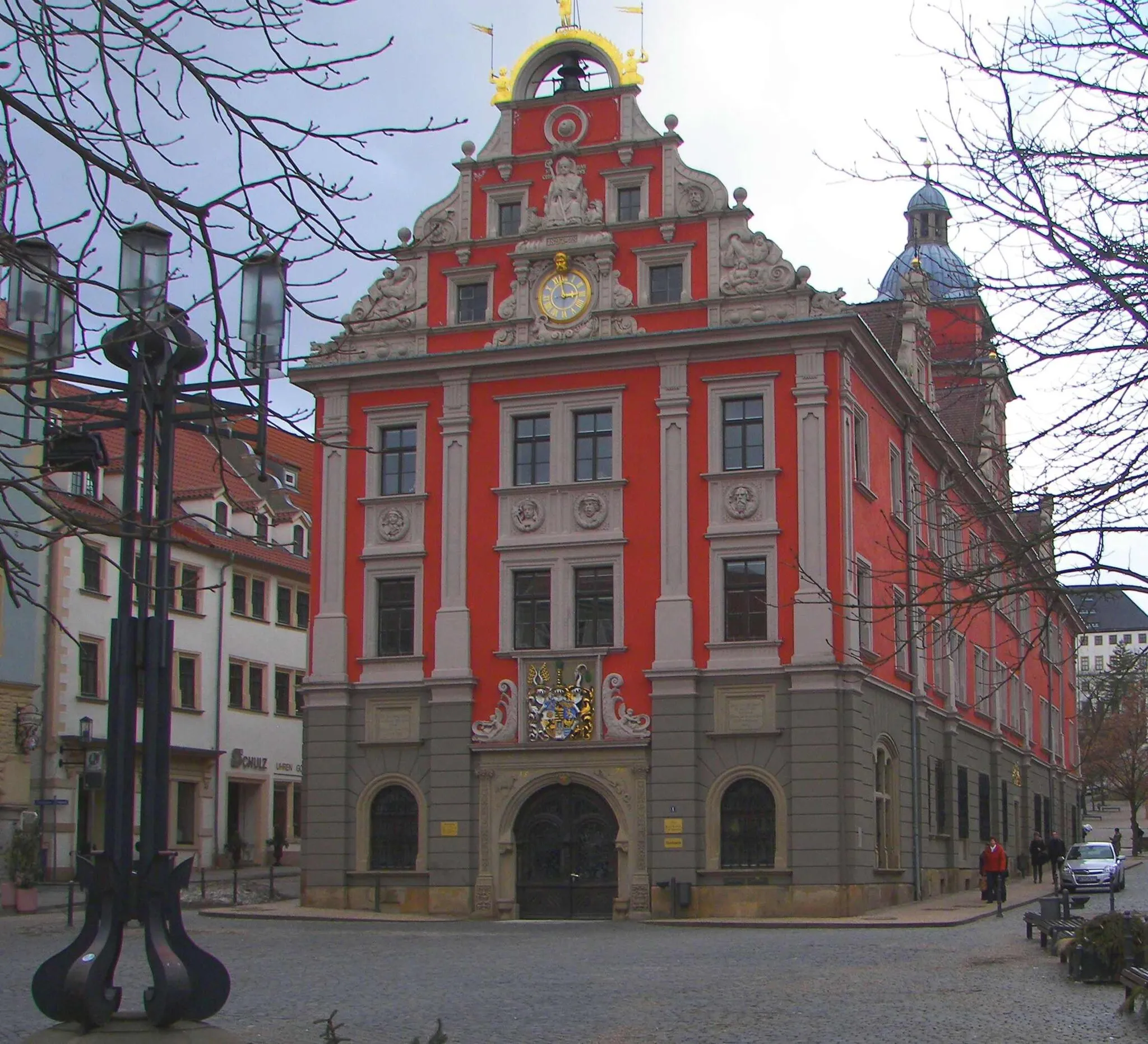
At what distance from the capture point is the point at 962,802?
48.0 metres

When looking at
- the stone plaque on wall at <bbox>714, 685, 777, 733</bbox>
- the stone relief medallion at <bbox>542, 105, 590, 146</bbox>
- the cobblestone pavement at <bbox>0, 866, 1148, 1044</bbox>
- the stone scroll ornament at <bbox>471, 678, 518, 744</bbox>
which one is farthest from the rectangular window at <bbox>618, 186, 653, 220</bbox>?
the cobblestone pavement at <bbox>0, 866, 1148, 1044</bbox>

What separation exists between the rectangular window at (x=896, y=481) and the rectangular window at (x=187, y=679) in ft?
74.4

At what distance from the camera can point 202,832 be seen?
53781 millimetres

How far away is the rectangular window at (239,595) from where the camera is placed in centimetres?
5662

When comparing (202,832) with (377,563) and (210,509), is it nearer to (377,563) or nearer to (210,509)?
(210,509)

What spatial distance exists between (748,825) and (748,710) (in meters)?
2.39

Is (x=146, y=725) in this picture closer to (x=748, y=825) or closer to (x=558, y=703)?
(x=748, y=825)

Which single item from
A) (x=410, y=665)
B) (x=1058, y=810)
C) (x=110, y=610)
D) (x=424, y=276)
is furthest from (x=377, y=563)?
(x=1058, y=810)

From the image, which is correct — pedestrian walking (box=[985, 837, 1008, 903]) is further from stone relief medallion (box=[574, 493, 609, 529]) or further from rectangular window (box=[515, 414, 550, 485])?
rectangular window (box=[515, 414, 550, 485])

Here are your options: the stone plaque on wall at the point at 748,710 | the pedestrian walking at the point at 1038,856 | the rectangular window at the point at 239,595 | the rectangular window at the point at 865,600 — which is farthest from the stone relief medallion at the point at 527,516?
the pedestrian walking at the point at 1038,856

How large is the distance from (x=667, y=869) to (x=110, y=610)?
70.2ft

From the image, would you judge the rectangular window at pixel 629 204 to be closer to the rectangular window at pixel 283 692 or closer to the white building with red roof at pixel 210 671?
the white building with red roof at pixel 210 671

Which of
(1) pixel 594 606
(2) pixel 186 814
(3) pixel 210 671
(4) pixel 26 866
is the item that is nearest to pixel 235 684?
(3) pixel 210 671

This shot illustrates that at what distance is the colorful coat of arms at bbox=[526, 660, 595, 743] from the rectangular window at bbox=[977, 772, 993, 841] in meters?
17.1
